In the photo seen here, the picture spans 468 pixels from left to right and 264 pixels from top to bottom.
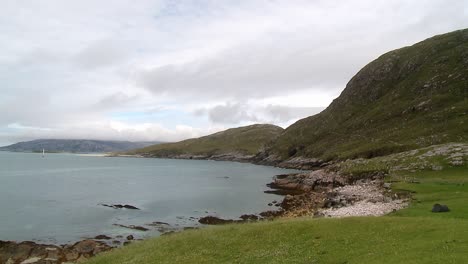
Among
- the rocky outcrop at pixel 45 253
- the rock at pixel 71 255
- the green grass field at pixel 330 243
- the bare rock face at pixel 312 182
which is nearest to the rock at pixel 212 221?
the rocky outcrop at pixel 45 253

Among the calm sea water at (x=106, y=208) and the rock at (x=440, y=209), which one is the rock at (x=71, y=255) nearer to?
the calm sea water at (x=106, y=208)

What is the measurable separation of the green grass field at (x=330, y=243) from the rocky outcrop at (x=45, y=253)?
27.8 feet

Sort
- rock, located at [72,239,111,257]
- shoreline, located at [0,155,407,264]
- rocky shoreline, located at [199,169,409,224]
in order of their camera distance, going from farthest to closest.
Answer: rocky shoreline, located at [199,169,409,224] → rock, located at [72,239,111,257] → shoreline, located at [0,155,407,264]

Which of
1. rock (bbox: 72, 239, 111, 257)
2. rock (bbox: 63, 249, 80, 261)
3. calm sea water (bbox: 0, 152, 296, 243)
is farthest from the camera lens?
calm sea water (bbox: 0, 152, 296, 243)

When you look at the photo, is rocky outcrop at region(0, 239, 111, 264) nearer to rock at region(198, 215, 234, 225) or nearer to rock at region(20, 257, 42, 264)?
rock at region(20, 257, 42, 264)

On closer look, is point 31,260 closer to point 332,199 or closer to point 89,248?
point 89,248

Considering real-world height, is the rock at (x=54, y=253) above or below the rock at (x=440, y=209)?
below

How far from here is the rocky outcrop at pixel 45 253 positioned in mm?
47219

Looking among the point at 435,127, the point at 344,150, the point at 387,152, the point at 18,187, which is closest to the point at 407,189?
the point at 387,152

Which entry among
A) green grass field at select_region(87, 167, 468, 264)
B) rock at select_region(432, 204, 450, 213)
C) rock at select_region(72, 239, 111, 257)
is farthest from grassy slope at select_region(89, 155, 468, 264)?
rock at select_region(72, 239, 111, 257)

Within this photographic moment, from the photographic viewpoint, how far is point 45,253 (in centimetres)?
4969

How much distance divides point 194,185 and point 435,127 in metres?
95.0

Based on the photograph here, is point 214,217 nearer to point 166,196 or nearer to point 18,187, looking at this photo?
point 166,196

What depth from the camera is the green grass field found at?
25770 mm
